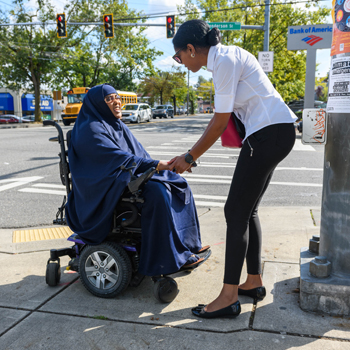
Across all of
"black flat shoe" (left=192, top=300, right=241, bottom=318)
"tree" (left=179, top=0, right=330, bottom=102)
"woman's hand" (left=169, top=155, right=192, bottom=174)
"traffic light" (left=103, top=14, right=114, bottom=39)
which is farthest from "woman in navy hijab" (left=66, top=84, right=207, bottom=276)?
"tree" (left=179, top=0, right=330, bottom=102)

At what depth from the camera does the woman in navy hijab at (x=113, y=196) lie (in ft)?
9.05

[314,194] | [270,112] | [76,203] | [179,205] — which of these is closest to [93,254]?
[76,203]

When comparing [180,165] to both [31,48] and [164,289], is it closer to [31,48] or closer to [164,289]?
[164,289]

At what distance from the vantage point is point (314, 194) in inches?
256

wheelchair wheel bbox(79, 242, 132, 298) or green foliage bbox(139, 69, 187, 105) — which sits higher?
green foliage bbox(139, 69, 187, 105)

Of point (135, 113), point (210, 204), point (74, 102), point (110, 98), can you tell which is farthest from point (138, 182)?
point (74, 102)

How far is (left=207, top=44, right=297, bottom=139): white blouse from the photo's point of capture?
234cm

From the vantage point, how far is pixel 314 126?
2.63 meters

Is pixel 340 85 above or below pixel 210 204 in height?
above

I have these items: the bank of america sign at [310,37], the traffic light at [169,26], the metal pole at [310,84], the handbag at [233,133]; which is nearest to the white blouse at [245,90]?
the handbag at [233,133]

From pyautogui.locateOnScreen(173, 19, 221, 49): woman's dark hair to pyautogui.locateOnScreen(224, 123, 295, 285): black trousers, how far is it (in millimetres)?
645

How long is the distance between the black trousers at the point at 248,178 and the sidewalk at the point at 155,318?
36cm

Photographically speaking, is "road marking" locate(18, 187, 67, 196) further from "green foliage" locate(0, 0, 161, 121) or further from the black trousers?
"green foliage" locate(0, 0, 161, 121)

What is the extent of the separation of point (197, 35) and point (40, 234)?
3093 millimetres
